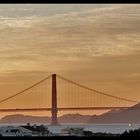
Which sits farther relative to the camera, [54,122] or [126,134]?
[54,122]

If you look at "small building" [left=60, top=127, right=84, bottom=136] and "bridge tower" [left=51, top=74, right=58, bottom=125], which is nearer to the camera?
"small building" [left=60, top=127, right=84, bottom=136]

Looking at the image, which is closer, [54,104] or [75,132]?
[75,132]

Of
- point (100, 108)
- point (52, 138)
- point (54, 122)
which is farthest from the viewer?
point (100, 108)

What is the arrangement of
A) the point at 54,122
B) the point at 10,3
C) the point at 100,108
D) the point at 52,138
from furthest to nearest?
1. the point at 100,108
2. the point at 54,122
3. the point at 52,138
4. the point at 10,3

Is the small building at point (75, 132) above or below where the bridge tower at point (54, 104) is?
below

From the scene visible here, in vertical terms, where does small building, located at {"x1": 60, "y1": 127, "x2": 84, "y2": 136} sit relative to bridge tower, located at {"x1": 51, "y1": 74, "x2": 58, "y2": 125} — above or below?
below

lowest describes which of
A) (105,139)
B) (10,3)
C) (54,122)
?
(105,139)

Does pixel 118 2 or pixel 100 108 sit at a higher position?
pixel 100 108

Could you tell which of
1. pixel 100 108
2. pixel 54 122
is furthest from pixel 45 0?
pixel 100 108

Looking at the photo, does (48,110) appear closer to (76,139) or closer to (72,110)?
(72,110)

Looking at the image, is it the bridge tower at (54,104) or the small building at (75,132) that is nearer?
the small building at (75,132)

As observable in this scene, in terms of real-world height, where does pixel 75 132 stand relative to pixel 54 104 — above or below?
below
